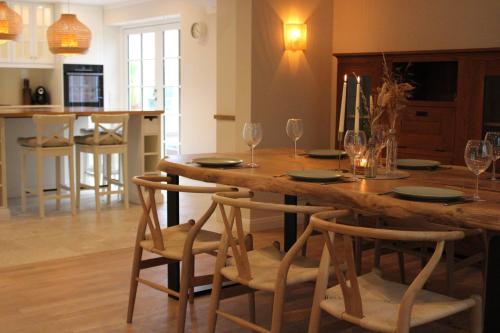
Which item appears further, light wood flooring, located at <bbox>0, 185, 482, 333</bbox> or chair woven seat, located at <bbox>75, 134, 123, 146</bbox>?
chair woven seat, located at <bbox>75, 134, 123, 146</bbox>

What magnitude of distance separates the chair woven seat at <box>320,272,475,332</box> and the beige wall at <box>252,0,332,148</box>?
3261mm

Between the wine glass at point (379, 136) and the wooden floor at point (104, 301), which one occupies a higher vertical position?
the wine glass at point (379, 136)

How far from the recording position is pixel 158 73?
31.2 feet

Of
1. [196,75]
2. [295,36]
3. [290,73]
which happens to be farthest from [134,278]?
[196,75]

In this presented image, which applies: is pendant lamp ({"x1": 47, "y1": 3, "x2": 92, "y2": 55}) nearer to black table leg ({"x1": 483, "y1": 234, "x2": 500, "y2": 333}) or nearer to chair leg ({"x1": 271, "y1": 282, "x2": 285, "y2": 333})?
chair leg ({"x1": 271, "y1": 282, "x2": 285, "y2": 333})

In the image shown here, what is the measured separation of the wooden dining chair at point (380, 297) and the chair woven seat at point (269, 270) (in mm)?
178

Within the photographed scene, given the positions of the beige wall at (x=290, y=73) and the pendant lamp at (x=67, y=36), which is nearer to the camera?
the beige wall at (x=290, y=73)

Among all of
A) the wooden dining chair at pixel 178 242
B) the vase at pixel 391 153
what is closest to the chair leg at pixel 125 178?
the wooden dining chair at pixel 178 242

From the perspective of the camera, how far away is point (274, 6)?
223 inches

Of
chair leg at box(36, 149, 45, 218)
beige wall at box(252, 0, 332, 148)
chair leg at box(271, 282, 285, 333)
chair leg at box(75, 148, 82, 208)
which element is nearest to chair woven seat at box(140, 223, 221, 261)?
chair leg at box(271, 282, 285, 333)

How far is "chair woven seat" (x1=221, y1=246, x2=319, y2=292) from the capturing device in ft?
8.57

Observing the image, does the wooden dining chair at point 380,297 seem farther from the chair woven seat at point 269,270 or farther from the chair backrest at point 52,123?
the chair backrest at point 52,123

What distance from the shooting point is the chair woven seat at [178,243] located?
3080 mm

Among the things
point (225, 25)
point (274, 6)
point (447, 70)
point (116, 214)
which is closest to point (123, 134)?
point (116, 214)
